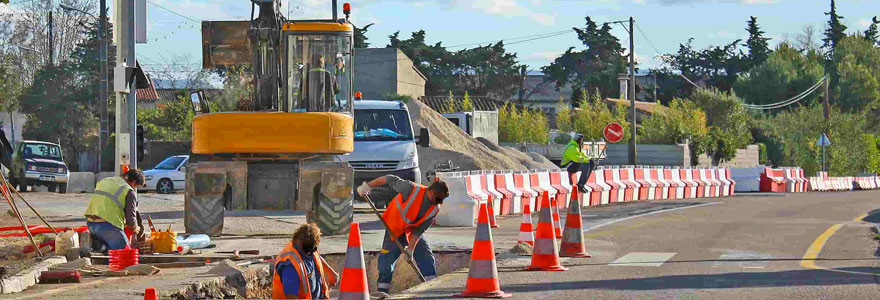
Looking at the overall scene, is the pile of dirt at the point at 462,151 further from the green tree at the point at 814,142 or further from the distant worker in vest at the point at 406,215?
the distant worker in vest at the point at 406,215

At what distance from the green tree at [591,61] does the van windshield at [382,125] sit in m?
66.4

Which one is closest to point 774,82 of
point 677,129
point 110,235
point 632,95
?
point 677,129

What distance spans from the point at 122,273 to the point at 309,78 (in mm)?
5924

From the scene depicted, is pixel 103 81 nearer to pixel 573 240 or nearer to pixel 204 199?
pixel 204 199

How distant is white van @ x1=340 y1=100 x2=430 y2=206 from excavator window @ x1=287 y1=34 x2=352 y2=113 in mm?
5745

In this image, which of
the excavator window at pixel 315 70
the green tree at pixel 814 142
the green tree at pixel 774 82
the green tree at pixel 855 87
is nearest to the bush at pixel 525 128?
the green tree at pixel 814 142

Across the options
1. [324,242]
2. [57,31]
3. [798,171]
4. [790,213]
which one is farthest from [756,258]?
[57,31]

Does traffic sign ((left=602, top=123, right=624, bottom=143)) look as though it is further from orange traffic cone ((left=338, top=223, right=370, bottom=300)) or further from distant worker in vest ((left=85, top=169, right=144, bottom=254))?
orange traffic cone ((left=338, top=223, right=370, bottom=300))

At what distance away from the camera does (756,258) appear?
1420 centimetres

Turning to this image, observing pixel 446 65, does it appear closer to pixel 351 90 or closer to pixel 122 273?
pixel 351 90

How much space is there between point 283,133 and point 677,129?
4326 centimetres

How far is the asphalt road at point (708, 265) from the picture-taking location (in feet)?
35.5

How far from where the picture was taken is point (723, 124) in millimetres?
67875

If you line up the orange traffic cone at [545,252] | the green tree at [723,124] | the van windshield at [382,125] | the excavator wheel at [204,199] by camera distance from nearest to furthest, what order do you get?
the orange traffic cone at [545,252] < the excavator wheel at [204,199] < the van windshield at [382,125] < the green tree at [723,124]
